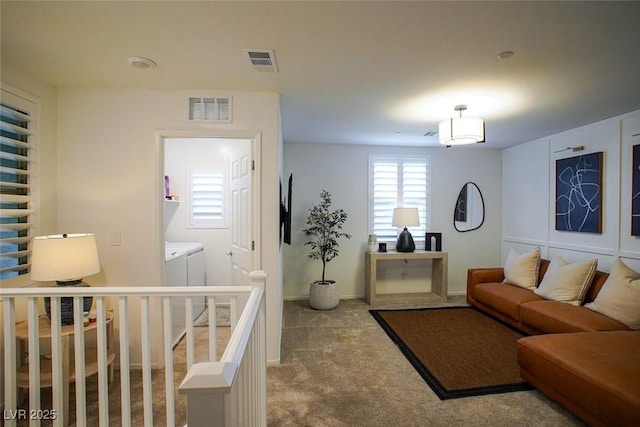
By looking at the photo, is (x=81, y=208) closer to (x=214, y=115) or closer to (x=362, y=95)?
(x=214, y=115)

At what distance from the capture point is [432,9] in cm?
155

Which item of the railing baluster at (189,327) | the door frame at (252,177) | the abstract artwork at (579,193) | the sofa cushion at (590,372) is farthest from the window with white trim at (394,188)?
the railing baluster at (189,327)

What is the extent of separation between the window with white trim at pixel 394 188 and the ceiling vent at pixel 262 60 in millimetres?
2937

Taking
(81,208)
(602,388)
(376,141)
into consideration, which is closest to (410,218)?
(376,141)

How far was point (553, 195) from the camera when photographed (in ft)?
13.5

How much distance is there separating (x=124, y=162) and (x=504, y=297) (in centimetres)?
422

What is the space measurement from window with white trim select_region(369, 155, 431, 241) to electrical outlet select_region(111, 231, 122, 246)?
3.40 metres

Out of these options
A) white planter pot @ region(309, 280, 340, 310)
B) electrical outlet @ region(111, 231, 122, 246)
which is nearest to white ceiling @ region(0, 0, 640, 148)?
electrical outlet @ region(111, 231, 122, 246)

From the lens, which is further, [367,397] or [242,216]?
[242,216]

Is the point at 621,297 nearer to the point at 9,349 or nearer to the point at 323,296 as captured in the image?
the point at 323,296

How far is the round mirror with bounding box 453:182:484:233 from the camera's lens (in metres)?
5.06

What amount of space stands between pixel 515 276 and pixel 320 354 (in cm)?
277

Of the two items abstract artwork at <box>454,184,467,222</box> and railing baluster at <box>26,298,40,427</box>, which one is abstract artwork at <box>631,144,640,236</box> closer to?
abstract artwork at <box>454,184,467,222</box>

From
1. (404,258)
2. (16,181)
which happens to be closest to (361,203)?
(404,258)
